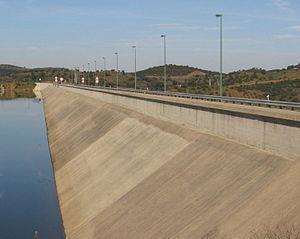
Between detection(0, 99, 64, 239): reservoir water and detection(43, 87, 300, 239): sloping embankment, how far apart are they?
3.39 ft

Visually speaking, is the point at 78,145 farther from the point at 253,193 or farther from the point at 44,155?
the point at 253,193

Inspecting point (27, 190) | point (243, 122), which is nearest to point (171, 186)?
point (243, 122)

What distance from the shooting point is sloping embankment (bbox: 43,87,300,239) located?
2055cm

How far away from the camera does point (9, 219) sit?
107ft

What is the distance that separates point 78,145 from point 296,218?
1412 inches

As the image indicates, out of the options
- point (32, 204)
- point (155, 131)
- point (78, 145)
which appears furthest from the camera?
point (78, 145)

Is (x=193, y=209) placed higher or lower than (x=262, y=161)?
lower

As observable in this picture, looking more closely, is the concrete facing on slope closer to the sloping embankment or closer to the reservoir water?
the sloping embankment

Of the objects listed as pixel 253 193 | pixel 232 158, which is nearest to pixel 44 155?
pixel 232 158

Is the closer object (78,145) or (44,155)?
(78,145)

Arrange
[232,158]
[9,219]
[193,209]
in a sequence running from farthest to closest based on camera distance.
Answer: [9,219], [232,158], [193,209]

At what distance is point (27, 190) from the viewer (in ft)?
133

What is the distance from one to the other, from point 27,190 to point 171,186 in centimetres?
1620

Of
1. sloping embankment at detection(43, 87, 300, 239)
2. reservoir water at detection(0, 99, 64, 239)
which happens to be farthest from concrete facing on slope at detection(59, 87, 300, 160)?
reservoir water at detection(0, 99, 64, 239)
